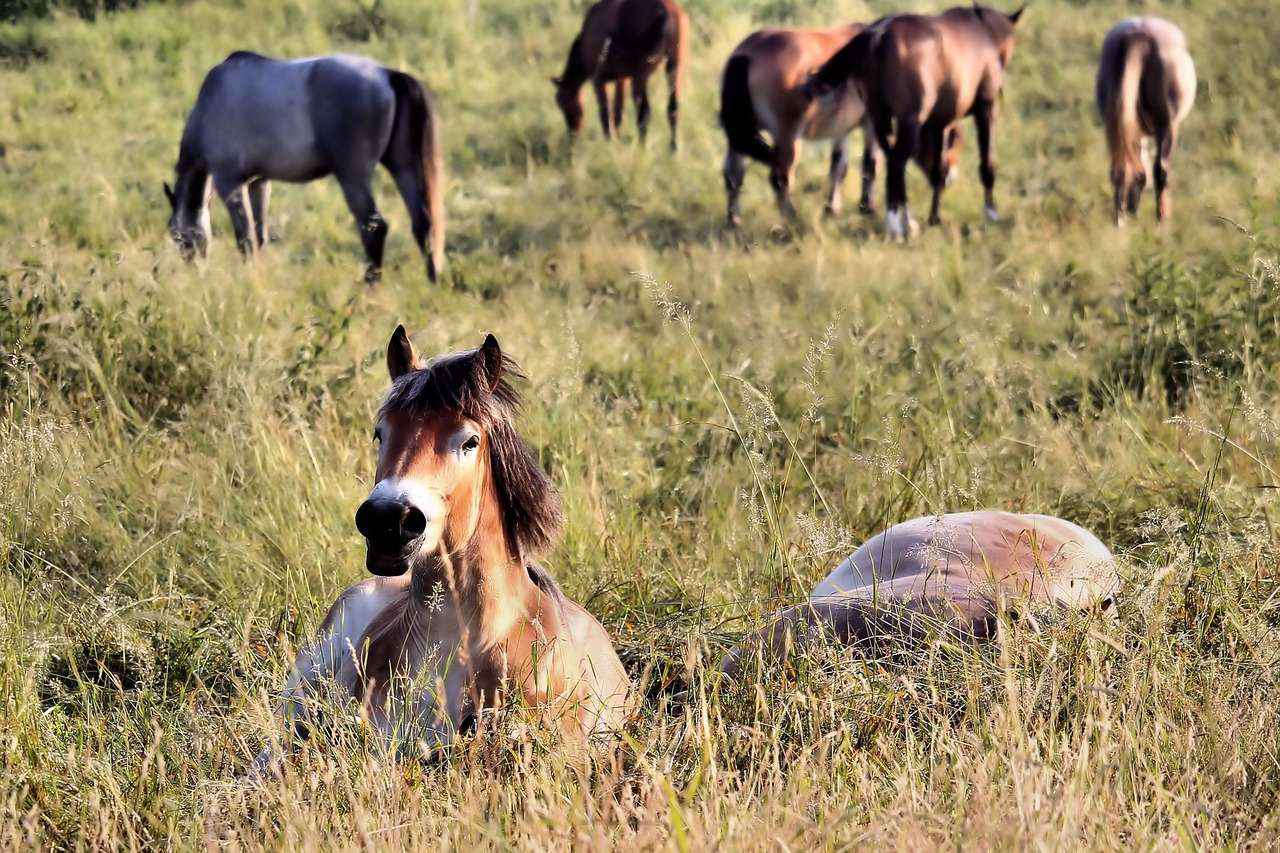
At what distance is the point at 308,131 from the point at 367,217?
66 cm

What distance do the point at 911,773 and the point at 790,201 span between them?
7.53 metres

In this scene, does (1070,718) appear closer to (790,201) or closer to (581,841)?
(581,841)

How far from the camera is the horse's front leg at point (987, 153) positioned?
8.98m

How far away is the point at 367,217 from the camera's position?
802 centimetres

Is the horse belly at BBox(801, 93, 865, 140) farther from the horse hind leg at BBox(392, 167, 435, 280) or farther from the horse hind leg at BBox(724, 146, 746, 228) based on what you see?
the horse hind leg at BBox(392, 167, 435, 280)

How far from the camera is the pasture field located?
2104mm

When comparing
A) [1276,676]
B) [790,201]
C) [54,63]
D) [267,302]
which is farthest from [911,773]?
[54,63]

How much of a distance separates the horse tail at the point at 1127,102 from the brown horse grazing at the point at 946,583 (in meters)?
6.06

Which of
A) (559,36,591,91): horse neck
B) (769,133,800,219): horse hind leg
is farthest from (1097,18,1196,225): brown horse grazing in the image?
(559,36,591,91): horse neck

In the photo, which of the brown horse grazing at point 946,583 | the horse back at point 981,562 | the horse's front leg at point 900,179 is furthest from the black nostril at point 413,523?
the horse's front leg at point 900,179

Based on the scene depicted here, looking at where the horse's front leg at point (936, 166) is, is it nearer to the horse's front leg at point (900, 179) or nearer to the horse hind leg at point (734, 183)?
the horse's front leg at point (900, 179)

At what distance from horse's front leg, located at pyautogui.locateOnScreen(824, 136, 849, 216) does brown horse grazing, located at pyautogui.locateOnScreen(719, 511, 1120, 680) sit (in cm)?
684

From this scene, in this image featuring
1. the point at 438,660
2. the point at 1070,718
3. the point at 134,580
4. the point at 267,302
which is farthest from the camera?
the point at 267,302

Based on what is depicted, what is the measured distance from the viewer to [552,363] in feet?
16.7
